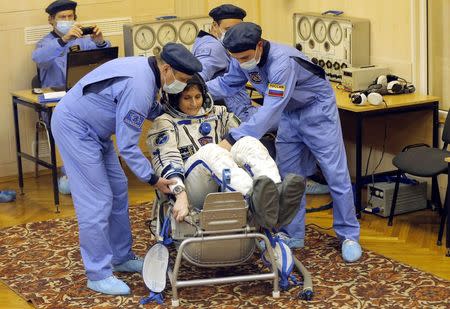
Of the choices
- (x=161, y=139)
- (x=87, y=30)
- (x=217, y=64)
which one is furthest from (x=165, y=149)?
(x=87, y=30)

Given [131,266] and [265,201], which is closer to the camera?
[265,201]

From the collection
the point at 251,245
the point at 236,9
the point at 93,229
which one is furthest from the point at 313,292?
the point at 236,9

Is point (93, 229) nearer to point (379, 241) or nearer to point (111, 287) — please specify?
point (111, 287)

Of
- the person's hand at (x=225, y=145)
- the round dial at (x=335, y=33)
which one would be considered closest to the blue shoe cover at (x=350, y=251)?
the person's hand at (x=225, y=145)

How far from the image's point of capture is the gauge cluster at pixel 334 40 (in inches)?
278

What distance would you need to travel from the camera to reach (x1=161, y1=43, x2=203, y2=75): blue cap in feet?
16.1

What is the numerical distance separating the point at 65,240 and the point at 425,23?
2.81 m

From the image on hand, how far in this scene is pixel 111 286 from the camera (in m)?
5.21

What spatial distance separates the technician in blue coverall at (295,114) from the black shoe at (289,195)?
0.49 m

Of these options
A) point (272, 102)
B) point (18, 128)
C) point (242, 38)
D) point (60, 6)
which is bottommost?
point (18, 128)

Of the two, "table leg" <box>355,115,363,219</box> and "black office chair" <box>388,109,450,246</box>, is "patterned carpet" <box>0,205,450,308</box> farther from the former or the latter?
"black office chair" <box>388,109,450,246</box>

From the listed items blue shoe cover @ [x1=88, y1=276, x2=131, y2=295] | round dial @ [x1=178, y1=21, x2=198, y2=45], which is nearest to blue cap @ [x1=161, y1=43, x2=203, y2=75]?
blue shoe cover @ [x1=88, y1=276, x2=131, y2=295]

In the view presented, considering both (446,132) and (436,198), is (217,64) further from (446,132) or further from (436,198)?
(436,198)

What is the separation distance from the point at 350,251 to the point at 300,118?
0.83 meters
